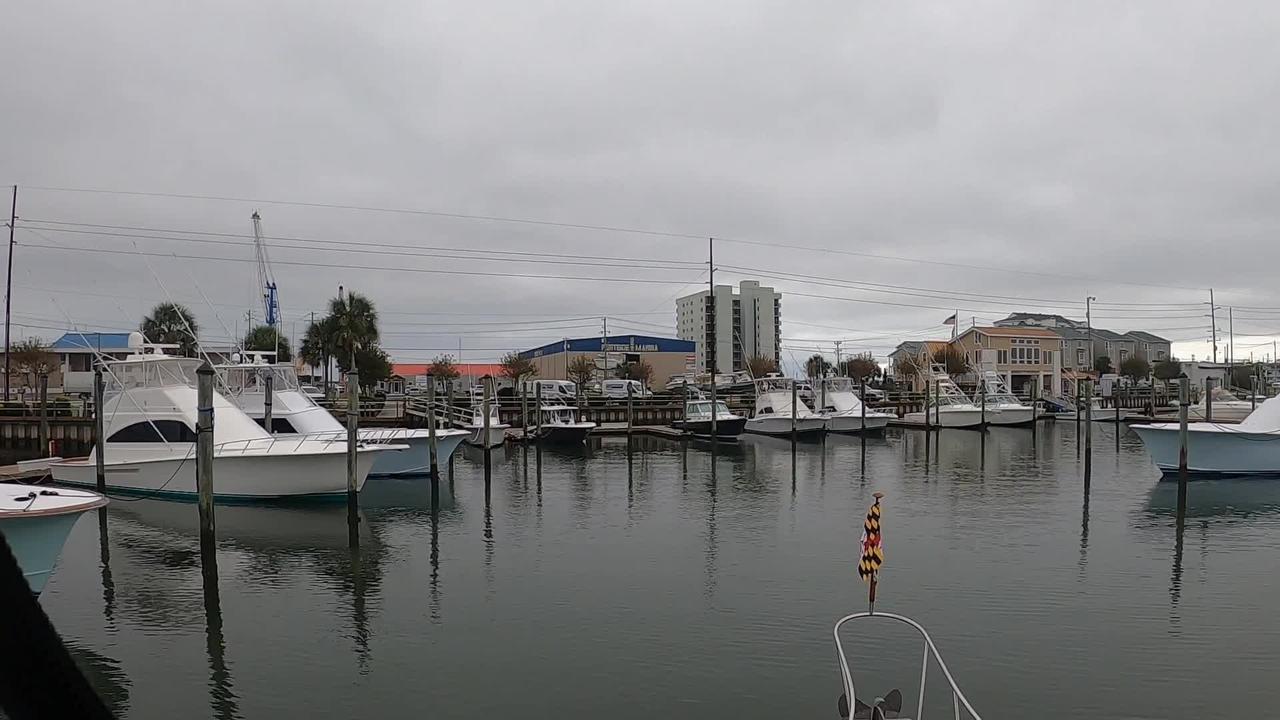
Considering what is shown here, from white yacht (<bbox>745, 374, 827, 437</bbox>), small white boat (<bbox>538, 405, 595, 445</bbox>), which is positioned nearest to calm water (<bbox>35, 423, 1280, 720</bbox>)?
small white boat (<bbox>538, 405, 595, 445</bbox>)

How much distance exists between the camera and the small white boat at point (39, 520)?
12.4 meters

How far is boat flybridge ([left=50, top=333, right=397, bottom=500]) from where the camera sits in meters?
23.8

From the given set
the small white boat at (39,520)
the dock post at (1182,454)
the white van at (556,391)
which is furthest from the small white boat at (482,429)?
the dock post at (1182,454)

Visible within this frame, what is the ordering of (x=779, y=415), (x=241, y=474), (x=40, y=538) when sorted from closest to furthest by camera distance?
1. (x=40, y=538)
2. (x=241, y=474)
3. (x=779, y=415)

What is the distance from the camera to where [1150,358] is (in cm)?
11606

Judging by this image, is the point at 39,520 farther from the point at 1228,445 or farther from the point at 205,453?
the point at 1228,445

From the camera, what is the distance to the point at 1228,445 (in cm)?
3083

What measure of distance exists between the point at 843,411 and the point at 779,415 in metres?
4.46

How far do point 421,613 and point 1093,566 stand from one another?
13.4 meters

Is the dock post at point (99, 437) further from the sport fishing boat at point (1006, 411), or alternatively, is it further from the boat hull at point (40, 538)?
the sport fishing boat at point (1006, 411)

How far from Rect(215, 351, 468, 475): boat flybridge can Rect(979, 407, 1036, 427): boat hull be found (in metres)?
40.6

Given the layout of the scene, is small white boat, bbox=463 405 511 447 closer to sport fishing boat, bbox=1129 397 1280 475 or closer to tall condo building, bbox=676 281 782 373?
sport fishing boat, bbox=1129 397 1280 475

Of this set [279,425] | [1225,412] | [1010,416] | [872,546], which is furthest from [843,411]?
[872,546]

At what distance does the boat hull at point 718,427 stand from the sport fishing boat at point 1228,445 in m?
22.1
